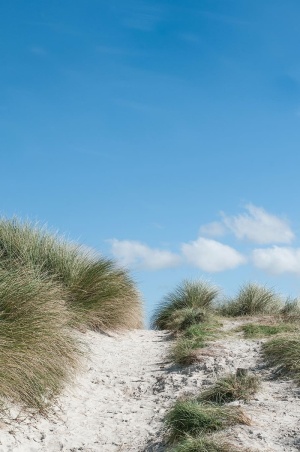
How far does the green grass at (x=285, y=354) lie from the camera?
6184 mm

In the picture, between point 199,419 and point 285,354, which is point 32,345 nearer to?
point 199,419

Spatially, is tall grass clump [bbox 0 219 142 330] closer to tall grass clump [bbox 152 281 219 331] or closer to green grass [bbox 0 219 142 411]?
green grass [bbox 0 219 142 411]

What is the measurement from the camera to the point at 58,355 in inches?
244

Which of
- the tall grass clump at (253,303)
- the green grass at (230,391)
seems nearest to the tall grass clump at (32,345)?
the green grass at (230,391)

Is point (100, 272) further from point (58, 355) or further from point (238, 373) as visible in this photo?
point (238, 373)

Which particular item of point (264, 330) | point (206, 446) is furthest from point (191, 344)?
point (206, 446)

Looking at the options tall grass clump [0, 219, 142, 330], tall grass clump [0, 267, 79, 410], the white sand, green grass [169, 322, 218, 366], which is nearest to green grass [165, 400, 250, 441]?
the white sand

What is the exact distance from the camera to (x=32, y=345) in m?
5.70

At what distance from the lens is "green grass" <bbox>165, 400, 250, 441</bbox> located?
14.7 ft

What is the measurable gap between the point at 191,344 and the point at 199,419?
3211mm

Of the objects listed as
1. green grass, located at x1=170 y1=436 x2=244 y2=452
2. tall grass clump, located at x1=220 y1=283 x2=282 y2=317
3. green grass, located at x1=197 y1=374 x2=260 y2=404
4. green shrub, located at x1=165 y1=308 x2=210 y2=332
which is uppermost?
tall grass clump, located at x1=220 y1=283 x2=282 y2=317

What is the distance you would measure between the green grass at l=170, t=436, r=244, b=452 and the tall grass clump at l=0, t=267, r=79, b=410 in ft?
5.54

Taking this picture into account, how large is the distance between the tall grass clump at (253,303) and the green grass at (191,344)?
154 inches

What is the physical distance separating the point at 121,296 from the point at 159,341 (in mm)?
945
